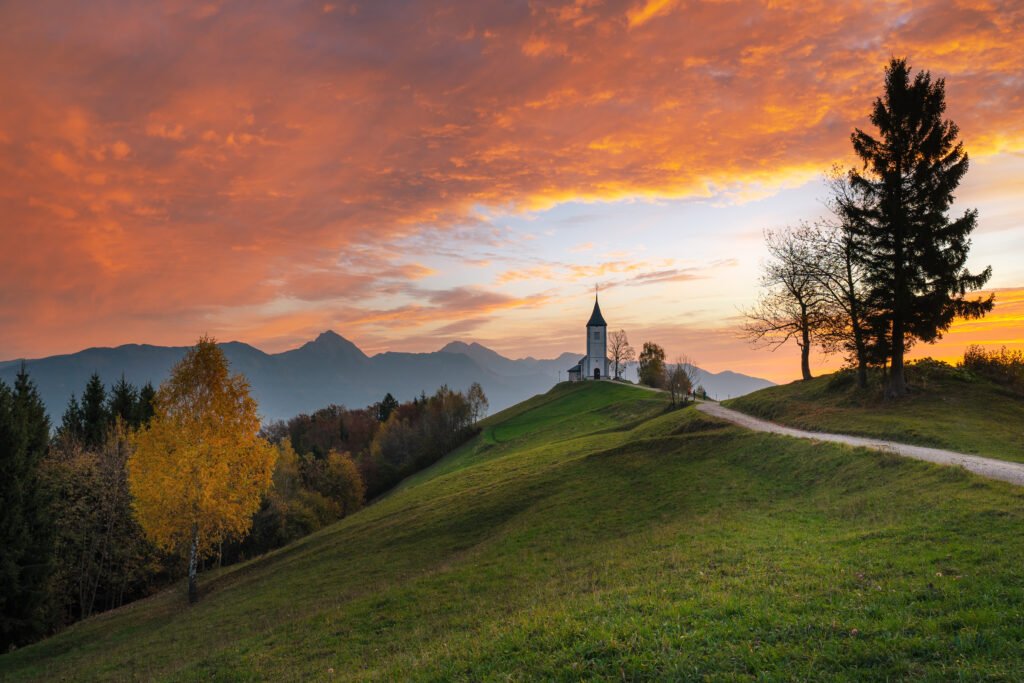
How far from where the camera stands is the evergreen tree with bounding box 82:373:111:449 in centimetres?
5734

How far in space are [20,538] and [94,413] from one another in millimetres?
38001

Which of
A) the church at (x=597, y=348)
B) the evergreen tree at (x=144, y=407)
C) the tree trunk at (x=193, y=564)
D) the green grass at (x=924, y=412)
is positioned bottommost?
the tree trunk at (x=193, y=564)

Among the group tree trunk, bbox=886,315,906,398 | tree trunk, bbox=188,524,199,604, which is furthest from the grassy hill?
tree trunk, bbox=886,315,906,398

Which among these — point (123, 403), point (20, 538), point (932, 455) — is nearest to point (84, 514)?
point (20, 538)

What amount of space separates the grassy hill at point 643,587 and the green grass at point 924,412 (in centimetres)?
555

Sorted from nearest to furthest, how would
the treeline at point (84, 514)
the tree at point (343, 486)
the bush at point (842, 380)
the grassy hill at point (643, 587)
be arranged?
the grassy hill at point (643, 587), the treeline at point (84, 514), the bush at point (842, 380), the tree at point (343, 486)

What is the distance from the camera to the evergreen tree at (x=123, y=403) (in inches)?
2471

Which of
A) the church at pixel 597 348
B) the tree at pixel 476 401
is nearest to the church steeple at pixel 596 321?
→ the church at pixel 597 348

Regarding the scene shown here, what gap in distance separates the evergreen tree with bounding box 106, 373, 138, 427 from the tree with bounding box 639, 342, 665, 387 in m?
96.9

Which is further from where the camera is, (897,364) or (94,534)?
(94,534)

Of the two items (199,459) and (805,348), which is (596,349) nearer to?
(805,348)

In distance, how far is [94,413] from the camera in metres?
60.1

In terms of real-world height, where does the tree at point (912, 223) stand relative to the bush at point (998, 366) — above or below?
above

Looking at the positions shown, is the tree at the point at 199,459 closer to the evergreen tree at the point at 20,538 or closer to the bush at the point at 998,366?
the evergreen tree at the point at 20,538
